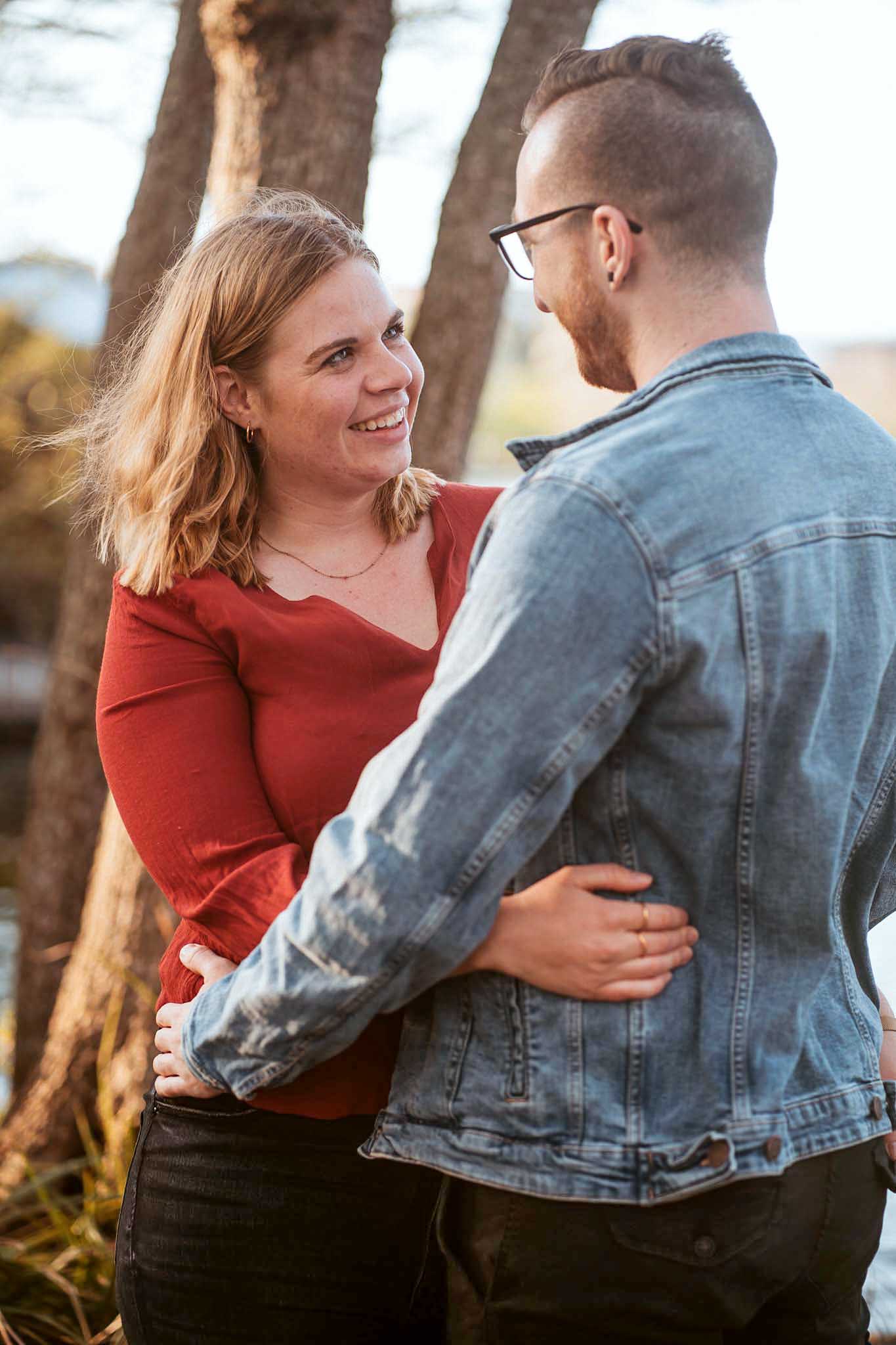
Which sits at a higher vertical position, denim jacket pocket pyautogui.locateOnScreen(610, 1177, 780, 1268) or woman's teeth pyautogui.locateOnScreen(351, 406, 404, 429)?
woman's teeth pyautogui.locateOnScreen(351, 406, 404, 429)

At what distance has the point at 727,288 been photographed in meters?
1.20

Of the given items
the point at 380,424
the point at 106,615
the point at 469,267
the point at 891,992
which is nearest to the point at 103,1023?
the point at 106,615

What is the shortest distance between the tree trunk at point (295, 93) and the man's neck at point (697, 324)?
1.66 meters

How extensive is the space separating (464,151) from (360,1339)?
9.08ft

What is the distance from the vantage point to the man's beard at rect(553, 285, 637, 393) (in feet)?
4.01

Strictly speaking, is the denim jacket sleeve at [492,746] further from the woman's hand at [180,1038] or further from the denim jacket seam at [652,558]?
the woman's hand at [180,1038]

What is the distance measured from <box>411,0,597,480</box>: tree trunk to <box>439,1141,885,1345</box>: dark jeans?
2237 mm

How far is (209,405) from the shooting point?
175 centimetres

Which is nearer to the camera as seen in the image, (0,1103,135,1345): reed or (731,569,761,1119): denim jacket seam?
(731,569,761,1119): denim jacket seam

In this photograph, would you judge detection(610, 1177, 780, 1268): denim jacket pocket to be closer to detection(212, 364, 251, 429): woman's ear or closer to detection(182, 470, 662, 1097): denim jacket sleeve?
detection(182, 470, 662, 1097): denim jacket sleeve

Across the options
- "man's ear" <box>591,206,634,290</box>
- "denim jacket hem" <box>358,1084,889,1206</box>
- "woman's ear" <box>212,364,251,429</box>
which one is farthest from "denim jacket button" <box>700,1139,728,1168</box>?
"woman's ear" <box>212,364,251,429</box>

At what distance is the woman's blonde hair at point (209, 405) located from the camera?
65.4 inches

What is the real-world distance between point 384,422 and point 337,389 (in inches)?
3.3

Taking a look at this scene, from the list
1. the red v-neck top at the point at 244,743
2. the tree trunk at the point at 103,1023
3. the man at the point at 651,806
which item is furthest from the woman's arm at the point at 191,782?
the tree trunk at the point at 103,1023
